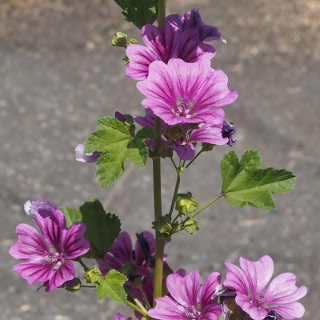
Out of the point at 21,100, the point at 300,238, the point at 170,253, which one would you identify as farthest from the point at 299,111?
the point at 21,100

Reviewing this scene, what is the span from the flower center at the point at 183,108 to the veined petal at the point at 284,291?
292 mm

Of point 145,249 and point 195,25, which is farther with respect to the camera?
point 145,249

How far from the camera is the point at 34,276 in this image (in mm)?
1015

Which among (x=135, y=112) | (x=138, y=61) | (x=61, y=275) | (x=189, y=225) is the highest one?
(x=135, y=112)

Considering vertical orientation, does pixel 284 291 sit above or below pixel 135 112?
below

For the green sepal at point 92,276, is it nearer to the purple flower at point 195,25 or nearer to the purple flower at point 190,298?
the purple flower at point 190,298

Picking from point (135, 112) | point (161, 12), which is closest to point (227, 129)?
point (161, 12)

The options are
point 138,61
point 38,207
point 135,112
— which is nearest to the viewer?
point 138,61

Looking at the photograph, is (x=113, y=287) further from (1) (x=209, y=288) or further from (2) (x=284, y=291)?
(2) (x=284, y=291)

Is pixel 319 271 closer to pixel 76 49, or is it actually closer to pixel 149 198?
pixel 149 198

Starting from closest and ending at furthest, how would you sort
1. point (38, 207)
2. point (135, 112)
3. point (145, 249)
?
point (38, 207), point (145, 249), point (135, 112)

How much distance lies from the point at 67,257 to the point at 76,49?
9.54 ft

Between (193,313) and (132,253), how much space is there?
17cm

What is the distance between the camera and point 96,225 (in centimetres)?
113
